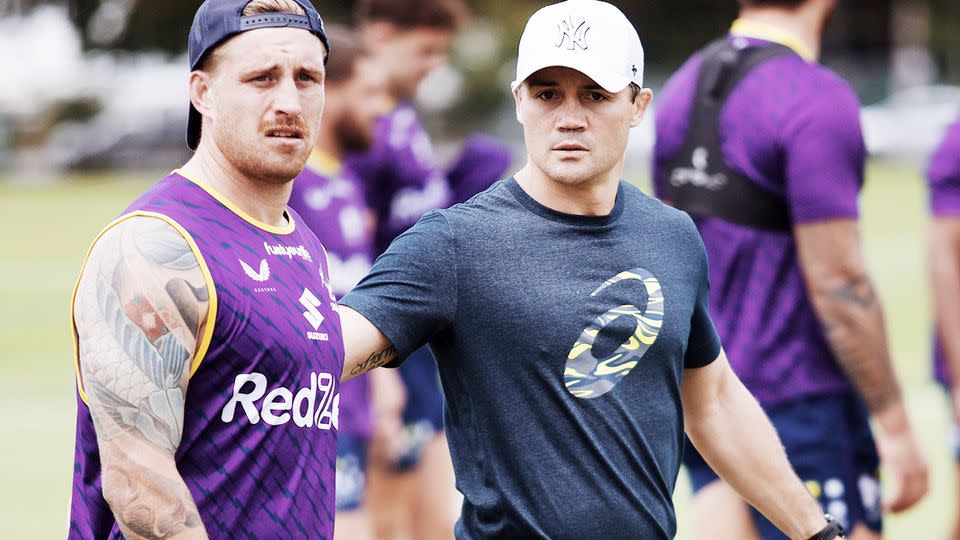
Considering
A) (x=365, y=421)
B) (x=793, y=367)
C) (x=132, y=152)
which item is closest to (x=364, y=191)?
(x=365, y=421)

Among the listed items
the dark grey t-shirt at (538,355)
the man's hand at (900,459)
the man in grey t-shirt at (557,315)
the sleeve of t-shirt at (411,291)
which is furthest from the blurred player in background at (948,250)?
the sleeve of t-shirt at (411,291)

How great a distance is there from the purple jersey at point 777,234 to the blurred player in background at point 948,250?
1.73 meters

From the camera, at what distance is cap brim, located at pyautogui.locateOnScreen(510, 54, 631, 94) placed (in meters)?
4.06

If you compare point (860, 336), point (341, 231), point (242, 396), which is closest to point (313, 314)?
point (242, 396)

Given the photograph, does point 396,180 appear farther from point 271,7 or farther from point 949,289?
point 271,7

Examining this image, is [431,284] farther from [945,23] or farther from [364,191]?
[945,23]

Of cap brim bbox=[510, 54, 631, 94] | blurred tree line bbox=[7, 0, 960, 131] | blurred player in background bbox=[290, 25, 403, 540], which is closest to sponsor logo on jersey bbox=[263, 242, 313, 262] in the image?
cap brim bbox=[510, 54, 631, 94]

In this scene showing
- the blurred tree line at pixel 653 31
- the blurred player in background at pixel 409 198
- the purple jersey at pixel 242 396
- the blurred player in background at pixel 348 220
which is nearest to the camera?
the purple jersey at pixel 242 396

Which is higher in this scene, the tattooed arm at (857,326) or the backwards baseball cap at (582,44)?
the backwards baseball cap at (582,44)

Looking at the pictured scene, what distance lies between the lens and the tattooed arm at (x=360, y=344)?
152 inches

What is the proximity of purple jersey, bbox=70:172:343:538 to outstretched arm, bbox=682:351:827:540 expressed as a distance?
1.36 meters

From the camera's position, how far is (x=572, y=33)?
13.5 ft

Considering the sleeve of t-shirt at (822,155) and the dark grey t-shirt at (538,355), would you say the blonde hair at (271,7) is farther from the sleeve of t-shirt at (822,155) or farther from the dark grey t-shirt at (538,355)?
the sleeve of t-shirt at (822,155)

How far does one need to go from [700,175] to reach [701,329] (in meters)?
1.53
